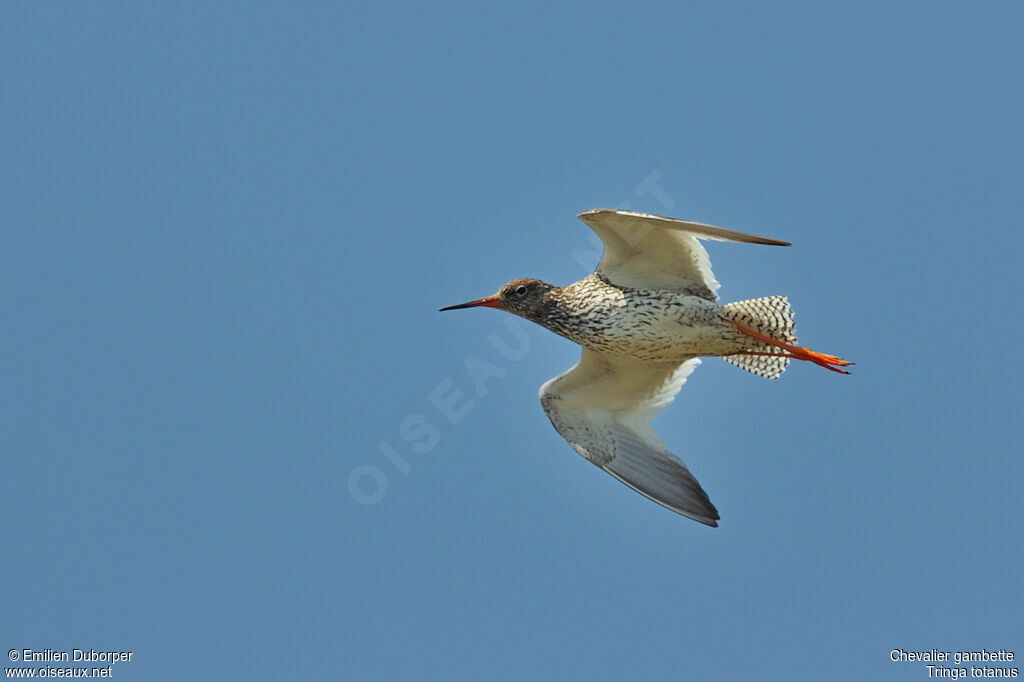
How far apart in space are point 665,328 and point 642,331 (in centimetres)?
23

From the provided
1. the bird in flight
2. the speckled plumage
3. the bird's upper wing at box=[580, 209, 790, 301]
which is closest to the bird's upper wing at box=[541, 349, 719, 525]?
the bird in flight

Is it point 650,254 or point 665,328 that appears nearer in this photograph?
point 650,254

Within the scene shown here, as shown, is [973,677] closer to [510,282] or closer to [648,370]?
[648,370]

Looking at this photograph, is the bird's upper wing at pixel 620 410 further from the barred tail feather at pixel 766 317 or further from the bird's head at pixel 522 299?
the barred tail feather at pixel 766 317

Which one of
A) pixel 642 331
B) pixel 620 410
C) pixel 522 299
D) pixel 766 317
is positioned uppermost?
pixel 522 299

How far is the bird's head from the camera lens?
1156cm

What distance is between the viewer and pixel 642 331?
36.5 ft

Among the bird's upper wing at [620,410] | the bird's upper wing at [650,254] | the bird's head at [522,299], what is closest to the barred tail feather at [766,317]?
the bird's upper wing at [650,254]

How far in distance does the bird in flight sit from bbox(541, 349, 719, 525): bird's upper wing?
0.04 feet

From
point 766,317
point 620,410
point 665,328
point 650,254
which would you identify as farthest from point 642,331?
point 620,410

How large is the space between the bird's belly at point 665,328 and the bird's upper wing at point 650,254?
208 mm

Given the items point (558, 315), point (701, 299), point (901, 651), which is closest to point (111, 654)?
point (558, 315)

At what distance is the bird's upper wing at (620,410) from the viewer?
473 inches

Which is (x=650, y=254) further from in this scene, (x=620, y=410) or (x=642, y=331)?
(x=620, y=410)
